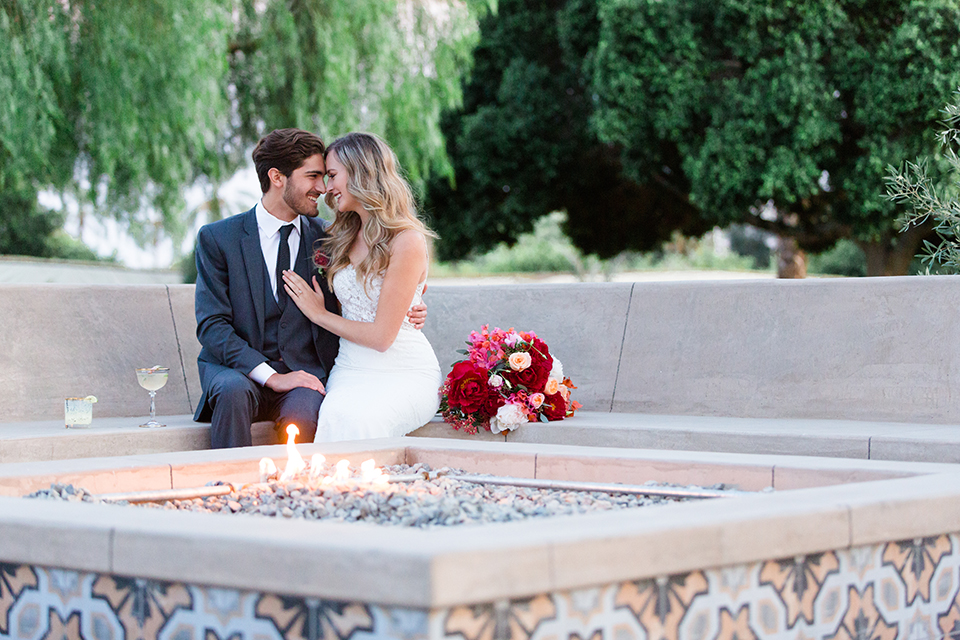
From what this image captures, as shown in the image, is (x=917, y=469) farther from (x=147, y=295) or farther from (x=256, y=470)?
(x=147, y=295)

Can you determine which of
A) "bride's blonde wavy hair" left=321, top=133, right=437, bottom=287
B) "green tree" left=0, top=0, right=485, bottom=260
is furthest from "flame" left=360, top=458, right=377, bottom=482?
"green tree" left=0, top=0, right=485, bottom=260

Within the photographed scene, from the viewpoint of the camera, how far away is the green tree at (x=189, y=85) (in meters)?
8.85

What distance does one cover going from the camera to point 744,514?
200 cm

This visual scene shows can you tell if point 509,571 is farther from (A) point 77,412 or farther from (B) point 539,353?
(A) point 77,412

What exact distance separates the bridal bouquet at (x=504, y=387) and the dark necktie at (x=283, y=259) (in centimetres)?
80

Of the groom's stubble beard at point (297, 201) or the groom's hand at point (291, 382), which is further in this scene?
the groom's stubble beard at point (297, 201)

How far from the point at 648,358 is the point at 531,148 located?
11.4 metres

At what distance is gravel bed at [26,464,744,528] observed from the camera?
2518 mm

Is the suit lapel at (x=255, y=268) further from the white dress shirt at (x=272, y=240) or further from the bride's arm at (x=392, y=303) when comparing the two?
the bride's arm at (x=392, y=303)

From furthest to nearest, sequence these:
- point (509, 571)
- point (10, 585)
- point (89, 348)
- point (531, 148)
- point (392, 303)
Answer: point (531, 148), point (89, 348), point (392, 303), point (10, 585), point (509, 571)

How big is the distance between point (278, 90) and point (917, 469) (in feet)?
29.8

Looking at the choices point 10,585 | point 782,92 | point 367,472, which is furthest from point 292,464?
point 782,92

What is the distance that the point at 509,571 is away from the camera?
168 cm

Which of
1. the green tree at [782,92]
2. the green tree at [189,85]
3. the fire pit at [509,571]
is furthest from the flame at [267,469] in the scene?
the green tree at [782,92]
